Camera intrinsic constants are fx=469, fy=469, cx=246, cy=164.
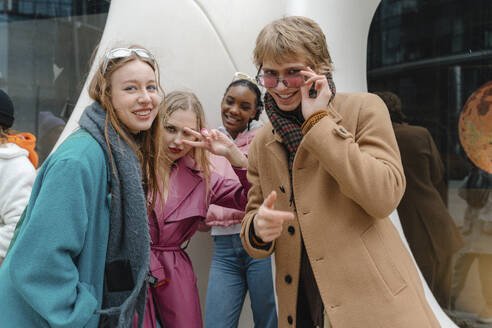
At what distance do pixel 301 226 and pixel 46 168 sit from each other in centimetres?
80

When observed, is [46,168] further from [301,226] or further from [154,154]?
[301,226]

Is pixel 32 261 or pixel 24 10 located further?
pixel 24 10

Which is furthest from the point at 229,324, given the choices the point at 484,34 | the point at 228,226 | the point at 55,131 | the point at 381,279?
the point at 55,131

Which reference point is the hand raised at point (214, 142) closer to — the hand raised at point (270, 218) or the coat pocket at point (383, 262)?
the hand raised at point (270, 218)

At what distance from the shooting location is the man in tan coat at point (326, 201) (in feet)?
4.41

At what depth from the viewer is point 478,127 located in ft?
8.20

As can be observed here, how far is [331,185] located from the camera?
1465 millimetres

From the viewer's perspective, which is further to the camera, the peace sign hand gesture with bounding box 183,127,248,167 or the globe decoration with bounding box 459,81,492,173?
the globe decoration with bounding box 459,81,492,173

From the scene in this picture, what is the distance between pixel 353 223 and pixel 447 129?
143 cm

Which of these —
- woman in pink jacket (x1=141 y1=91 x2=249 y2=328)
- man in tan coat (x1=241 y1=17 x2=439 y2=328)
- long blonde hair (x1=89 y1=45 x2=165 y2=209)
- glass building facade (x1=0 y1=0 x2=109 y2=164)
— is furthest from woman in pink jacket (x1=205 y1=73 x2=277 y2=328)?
glass building facade (x1=0 y1=0 x2=109 y2=164)

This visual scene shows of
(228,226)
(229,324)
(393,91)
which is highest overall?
(393,91)

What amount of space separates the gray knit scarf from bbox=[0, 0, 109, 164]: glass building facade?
11.4 feet

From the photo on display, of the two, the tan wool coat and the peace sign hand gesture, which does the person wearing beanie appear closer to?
the peace sign hand gesture

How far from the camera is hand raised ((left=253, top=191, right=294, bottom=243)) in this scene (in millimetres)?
1360
